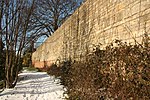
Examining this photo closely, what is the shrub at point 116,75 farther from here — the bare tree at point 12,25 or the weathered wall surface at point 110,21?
the bare tree at point 12,25

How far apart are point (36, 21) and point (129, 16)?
107 feet

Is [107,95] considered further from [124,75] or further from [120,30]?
[120,30]

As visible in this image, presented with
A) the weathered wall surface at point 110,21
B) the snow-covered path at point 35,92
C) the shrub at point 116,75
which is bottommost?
the snow-covered path at point 35,92

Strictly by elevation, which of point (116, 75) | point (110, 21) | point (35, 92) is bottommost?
point (35, 92)

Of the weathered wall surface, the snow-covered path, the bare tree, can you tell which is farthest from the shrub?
the bare tree

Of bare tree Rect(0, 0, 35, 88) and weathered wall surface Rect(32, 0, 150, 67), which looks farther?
bare tree Rect(0, 0, 35, 88)

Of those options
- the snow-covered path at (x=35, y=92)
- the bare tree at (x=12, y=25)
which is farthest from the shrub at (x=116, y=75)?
the bare tree at (x=12, y=25)

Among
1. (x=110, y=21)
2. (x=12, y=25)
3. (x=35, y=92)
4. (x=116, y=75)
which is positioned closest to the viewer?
(x=116, y=75)

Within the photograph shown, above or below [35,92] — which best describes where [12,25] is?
above

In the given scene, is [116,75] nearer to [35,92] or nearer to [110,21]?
[110,21]

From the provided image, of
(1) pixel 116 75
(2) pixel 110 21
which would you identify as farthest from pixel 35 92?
(1) pixel 116 75

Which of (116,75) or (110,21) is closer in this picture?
(116,75)

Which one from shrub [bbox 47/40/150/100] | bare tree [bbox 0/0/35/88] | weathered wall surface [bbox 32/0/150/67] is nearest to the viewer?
shrub [bbox 47/40/150/100]

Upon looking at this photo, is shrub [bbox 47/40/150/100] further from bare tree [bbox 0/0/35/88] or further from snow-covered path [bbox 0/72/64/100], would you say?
bare tree [bbox 0/0/35/88]
